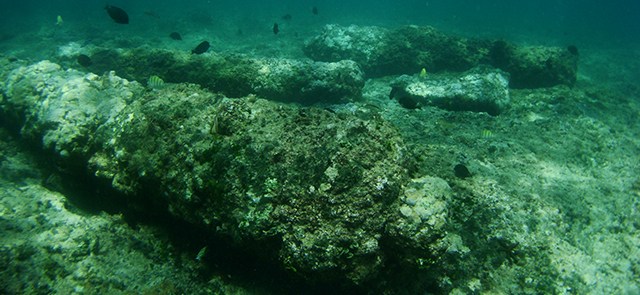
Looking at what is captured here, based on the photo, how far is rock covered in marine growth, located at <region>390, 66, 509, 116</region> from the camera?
7.75 m

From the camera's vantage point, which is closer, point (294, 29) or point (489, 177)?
point (489, 177)

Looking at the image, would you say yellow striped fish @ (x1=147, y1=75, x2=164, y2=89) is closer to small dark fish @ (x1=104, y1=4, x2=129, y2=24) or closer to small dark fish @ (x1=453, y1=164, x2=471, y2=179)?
small dark fish @ (x1=104, y1=4, x2=129, y2=24)

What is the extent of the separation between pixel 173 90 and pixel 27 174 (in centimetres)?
276

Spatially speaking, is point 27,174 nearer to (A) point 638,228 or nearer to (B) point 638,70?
(A) point 638,228

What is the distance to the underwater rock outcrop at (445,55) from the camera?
9.76 metres

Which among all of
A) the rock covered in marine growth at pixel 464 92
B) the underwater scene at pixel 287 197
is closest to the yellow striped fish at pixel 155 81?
the underwater scene at pixel 287 197

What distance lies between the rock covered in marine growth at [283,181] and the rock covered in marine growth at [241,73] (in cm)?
363

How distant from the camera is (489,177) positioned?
165 inches

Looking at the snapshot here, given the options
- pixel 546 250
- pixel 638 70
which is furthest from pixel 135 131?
pixel 638 70

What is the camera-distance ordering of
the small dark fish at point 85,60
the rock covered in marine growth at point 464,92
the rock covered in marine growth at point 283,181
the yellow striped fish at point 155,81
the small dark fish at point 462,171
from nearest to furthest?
the rock covered in marine growth at point 283,181
the small dark fish at point 462,171
the yellow striped fish at point 155,81
the small dark fish at point 85,60
the rock covered in marine growth at point 464,92

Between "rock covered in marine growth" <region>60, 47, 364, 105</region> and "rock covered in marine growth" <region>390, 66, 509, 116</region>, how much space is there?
1860mm

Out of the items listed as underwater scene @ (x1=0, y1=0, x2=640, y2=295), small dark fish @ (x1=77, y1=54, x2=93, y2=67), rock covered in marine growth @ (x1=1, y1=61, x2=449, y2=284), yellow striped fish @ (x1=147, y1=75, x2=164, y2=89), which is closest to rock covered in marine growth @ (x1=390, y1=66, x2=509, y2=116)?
underwater scene @ (x1=0, y1=0, x2=640, y2=295)

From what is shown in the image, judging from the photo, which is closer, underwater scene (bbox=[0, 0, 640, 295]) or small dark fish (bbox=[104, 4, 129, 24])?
underwater scene (bbox=[0, 0, 640, 295])

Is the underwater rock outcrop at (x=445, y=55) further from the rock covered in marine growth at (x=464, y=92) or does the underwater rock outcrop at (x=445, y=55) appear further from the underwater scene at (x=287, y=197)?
the underwater scene at (x=287, y=197)
